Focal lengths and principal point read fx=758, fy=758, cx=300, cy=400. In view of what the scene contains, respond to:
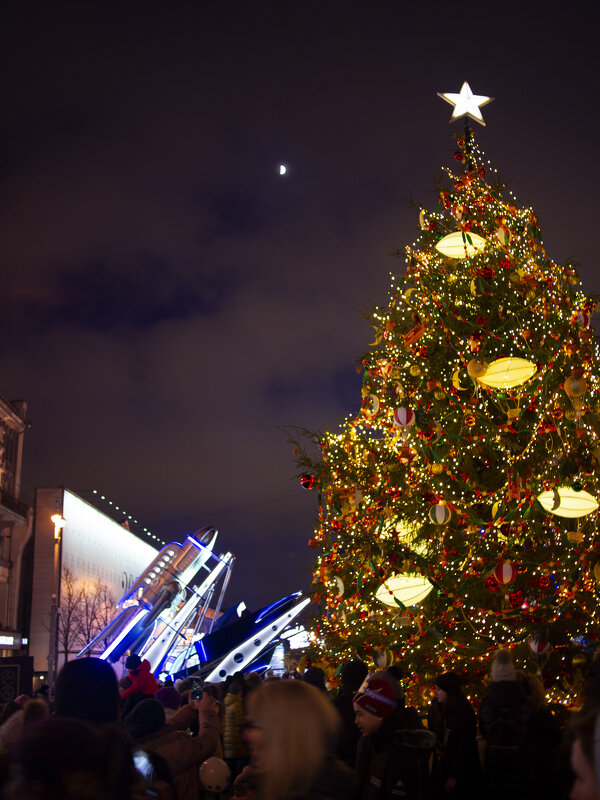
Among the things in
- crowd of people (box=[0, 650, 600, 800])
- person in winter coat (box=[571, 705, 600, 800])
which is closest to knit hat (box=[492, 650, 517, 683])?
crowd of people (box=[0, 650, 600, 800])

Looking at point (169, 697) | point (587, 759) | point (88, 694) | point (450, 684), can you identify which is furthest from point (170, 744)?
point (587, 759)

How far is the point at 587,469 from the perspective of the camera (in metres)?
9.03

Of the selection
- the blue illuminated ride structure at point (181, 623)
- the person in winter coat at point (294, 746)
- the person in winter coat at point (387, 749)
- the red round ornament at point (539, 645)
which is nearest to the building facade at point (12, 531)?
→ the blue illuminated ride structure at point (181, 623)

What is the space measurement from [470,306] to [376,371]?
1723 millimetres

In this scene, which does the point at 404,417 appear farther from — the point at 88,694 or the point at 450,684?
the point at 88,694

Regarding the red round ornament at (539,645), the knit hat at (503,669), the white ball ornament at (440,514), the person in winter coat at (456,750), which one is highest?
the white ball ornament at (440,514)

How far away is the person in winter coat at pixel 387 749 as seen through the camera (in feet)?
14.1

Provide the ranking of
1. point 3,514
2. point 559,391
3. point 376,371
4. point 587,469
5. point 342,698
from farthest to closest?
1. point 3,514
2. point 376,371
3. point 559,391
4. point 587,469
5. point 342,698

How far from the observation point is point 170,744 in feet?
16.8

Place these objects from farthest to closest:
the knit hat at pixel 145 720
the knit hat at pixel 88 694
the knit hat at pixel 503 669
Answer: the knit hat at pixel 503 669 < the knit hat at pixel 145 720 < the knit hat at pixel 88 694

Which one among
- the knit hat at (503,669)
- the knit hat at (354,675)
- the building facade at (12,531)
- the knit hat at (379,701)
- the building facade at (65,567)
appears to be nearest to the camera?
the knit hat at (379,701)

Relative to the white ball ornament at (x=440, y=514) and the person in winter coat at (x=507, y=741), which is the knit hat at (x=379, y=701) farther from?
the white ball ornament at (x=440, y=514)

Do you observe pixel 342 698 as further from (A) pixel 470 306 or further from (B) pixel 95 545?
(B) pixel 95 545

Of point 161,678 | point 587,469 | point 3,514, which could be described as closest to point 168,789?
point 587,469
